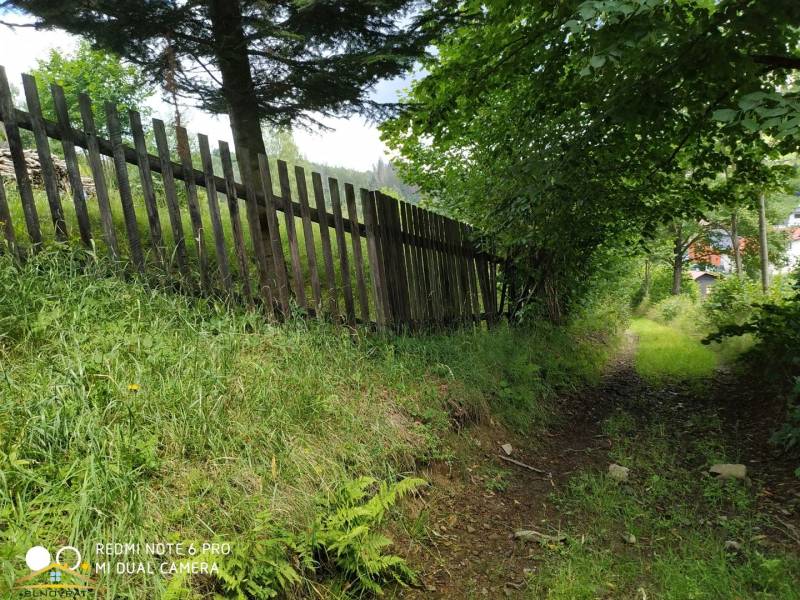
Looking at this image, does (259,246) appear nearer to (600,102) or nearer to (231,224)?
(231,224)

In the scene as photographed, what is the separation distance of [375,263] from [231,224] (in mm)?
1587

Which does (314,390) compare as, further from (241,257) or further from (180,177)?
(180,177)

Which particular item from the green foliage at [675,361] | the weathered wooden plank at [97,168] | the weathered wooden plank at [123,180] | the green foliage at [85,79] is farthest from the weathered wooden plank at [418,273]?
the green foliage at [85,79]

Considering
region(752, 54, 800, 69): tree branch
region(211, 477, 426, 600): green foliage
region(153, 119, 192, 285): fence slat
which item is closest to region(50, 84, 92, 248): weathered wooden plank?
region(153, 119, 192, 285): fence slat

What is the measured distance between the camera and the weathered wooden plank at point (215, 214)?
4148mm

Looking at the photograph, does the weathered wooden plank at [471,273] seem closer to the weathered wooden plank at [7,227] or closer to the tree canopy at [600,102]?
the tree canopy at [600,102]

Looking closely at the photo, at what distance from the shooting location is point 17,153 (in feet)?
11.8

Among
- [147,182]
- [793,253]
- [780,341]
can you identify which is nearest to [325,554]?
[147,182]

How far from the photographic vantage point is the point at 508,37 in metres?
5.66

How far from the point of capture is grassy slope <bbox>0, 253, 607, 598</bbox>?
6.55ft

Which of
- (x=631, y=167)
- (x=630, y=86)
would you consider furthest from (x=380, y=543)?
(x=631, y=167)

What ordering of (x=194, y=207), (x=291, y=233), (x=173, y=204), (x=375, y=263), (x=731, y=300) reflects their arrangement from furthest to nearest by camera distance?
(x=731, y=300), (x=375, y=263), (x=291, y=233), (x=194, y=207), (x=173, y=204)

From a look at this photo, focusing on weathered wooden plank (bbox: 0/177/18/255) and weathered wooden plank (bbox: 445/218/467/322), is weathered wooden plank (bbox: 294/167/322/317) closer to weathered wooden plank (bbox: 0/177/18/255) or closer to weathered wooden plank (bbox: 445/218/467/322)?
weathered wooden plank (bbox: 0/177/18/255)

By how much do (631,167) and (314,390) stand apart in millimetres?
4884
